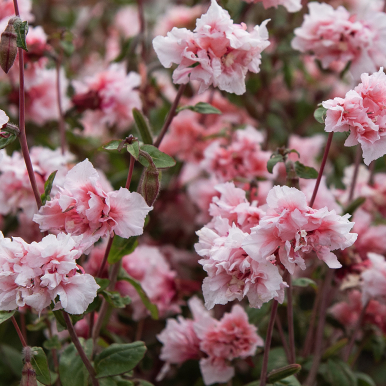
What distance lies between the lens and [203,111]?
62 cm

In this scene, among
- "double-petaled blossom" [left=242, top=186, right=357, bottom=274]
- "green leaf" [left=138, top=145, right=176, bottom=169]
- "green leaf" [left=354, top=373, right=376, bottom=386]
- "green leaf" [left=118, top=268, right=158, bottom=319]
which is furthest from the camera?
"green leaf" [left=354, top=373, right=376, bottom=386]

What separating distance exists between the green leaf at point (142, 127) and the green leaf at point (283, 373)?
1.04 feet

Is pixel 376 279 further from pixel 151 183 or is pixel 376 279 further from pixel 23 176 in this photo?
pixel 23 176

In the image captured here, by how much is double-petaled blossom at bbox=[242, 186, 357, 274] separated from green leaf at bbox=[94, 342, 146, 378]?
21 centimetres

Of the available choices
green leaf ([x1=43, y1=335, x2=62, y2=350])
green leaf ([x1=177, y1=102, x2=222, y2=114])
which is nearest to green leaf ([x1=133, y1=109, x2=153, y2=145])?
green leaf ([x1=177, y1=102, x2=222, y2=114])

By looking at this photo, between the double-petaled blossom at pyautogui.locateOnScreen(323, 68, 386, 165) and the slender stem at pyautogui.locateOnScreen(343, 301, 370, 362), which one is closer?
the double-petaled blossom at pyautogui.locateOnScreen(323, 68, 386, 165)

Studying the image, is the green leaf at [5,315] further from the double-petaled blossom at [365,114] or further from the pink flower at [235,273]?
the double-petaled blossom at [365,114]

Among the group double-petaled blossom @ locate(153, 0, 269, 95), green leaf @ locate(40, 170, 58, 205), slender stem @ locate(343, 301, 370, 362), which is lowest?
slender stem @ locate(343, 301, 370, 362)

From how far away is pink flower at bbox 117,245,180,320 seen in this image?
0.76m

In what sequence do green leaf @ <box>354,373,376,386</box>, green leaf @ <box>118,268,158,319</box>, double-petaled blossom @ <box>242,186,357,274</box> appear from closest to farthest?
double-petaled blossom @ <box>242,186,357,274</box>, green leaf @ <box>118,268,158,319</box>, green leaf @ <box>354,373,376,386</box>

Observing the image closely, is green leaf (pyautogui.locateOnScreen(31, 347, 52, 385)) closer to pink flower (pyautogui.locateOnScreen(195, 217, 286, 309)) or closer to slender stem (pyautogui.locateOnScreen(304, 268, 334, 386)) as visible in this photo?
pink flower (pyautogui.locateOnScreen(195, 217, 286, 309))

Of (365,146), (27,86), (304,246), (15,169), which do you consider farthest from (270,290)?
(27,86)

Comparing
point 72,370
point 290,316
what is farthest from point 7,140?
point 290,316

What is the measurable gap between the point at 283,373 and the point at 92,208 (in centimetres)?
29
